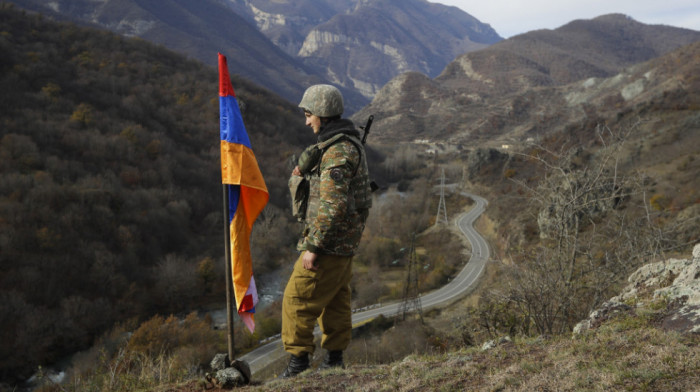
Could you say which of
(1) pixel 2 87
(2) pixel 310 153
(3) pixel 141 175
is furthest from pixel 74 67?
(2) pixel 310 153

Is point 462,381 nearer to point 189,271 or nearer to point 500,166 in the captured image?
point 189,271

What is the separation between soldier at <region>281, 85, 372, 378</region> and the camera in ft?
11.0

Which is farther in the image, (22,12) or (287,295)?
(22,12)

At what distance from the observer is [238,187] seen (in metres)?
4.16

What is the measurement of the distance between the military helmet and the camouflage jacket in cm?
12

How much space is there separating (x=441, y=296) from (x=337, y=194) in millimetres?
30194

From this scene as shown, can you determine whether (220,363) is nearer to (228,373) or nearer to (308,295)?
(228,373)

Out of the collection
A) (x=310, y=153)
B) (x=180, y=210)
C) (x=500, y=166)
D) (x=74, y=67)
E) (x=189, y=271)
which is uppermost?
(x=74, y=67)

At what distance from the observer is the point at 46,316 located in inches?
861

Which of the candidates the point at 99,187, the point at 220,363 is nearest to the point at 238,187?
the point at 220,363

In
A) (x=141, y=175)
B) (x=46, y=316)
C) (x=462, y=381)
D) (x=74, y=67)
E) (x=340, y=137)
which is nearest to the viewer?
(x=462, y=381)

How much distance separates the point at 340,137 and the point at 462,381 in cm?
220

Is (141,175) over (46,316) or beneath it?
over

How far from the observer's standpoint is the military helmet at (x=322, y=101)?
3.68 metres
